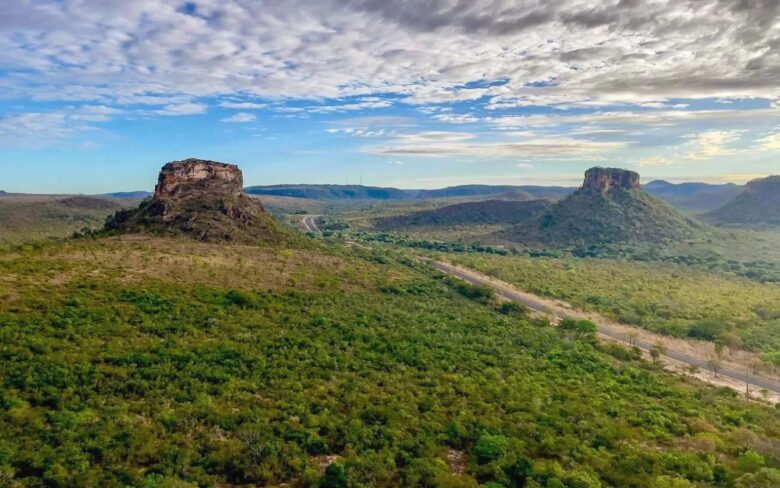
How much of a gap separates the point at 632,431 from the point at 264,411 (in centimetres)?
2418

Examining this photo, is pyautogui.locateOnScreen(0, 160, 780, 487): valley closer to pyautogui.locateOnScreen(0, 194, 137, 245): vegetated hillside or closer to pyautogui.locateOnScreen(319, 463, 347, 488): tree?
pyautogui.locateOnScreen(319, 463, 347, 488): tree

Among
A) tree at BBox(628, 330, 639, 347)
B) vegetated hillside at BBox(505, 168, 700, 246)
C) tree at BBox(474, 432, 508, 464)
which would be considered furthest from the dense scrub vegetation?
tree at BBox(474, 432, 508, 464)

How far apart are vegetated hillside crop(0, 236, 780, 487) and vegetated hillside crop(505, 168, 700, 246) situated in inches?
5082

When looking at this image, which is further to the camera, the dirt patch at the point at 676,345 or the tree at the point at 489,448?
the dirt patch at the point at 676,345

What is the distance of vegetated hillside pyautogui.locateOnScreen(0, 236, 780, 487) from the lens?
23578 mm

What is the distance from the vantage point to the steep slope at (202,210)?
8138 centimetres

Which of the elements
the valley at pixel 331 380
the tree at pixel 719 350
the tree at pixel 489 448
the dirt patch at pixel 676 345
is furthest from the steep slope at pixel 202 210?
the tree at pixel 719 350

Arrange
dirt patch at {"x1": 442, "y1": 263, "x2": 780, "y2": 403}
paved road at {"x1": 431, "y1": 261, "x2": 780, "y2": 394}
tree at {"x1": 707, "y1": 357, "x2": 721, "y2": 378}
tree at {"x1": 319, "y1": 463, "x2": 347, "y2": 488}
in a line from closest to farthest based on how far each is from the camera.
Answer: tree at {"x1": 319, "y1": 463, "x2": 347, "y2": 488} → dirt patch at {"x1": 442, "y1": 263, "x2": 780, "y2": 403} → paved road at {"x1": 431, "y1": 261, "x2": 780, "y2": 394} → tree at {"x1": 707, "y1": 357, "x2": 721, "y2": 378}

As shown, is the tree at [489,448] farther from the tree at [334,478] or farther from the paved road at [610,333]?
the paved road at [610,333]

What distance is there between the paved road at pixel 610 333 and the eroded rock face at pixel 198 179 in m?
52.1

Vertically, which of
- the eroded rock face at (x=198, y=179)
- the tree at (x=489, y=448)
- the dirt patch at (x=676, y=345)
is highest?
the eroded rock face at (x=198, y=179)

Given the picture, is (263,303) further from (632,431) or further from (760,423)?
(760,423)

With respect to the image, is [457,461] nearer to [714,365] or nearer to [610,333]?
[714,365]

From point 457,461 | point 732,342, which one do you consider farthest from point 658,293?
point 457,461
